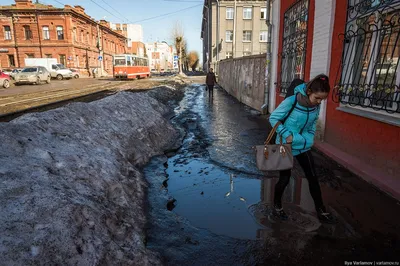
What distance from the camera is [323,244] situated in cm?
290

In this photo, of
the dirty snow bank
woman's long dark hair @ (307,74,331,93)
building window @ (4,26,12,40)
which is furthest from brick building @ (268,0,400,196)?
building window @ (4,26,12,40)

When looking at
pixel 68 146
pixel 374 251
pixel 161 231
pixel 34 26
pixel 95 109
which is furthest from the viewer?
pixel 34 26

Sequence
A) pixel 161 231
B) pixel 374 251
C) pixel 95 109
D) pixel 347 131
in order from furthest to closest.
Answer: pixel 95 109 → pixel 347 131 → pixel 161 231 → pixel 374 251

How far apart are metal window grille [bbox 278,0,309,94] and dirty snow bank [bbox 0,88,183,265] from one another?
5.56 m

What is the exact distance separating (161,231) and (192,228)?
1.21 feet

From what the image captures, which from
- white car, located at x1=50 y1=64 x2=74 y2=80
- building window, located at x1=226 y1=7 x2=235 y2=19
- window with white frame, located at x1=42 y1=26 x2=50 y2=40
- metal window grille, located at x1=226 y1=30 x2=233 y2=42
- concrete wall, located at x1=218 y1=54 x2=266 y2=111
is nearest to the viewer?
concrete wall, located at x1=218 y1=54 x2=266 y2=111

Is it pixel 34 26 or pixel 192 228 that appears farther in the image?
pixel 34 26

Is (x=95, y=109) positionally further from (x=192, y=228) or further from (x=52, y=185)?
(x=192, y=228)

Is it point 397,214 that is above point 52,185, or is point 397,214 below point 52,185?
below

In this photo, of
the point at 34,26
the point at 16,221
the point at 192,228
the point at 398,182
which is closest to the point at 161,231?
the point at 192,228

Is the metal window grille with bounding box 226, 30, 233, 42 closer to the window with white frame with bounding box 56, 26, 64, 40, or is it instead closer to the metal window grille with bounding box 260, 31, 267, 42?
the metal window grille with bounding box 260, 31, 267, 42

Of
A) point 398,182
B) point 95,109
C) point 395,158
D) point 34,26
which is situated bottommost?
point 398,182

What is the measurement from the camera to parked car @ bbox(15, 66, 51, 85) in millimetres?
24812

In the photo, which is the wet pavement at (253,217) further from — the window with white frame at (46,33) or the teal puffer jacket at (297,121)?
the window with white frame at (46,33)
